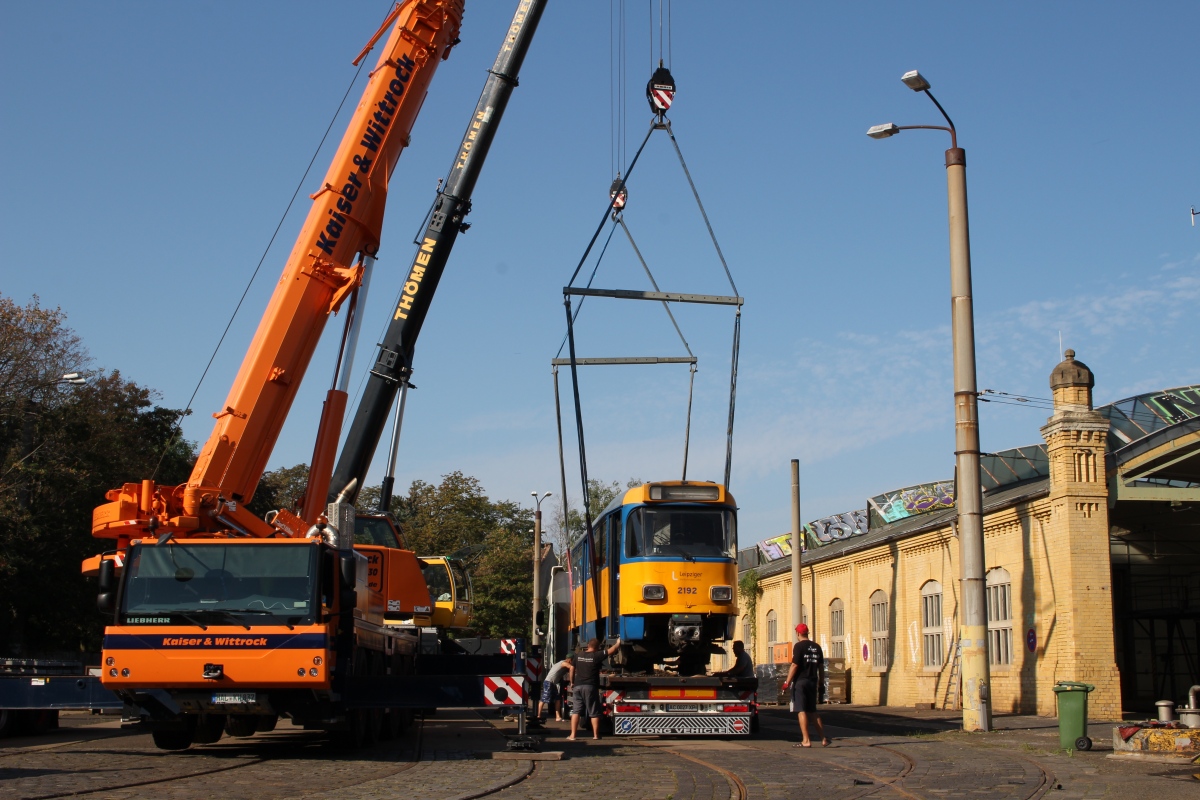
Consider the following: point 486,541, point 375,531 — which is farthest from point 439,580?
point 486,541

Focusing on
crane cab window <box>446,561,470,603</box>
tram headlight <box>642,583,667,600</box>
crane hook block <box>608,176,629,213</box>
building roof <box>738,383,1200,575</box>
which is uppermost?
crane hook block <box>608,176,629,213</box>

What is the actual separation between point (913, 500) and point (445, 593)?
2062 cm

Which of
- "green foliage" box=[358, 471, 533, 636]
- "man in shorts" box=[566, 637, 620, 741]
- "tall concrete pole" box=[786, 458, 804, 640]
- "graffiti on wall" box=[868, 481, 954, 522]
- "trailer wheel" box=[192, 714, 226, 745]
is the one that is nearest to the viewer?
"trailer wheel" box=[192, 714, 226, 745]

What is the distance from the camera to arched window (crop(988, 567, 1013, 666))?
78.9 feet

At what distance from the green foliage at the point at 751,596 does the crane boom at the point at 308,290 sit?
94.3ft

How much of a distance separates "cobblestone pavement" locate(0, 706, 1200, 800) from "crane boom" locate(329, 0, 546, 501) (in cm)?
411

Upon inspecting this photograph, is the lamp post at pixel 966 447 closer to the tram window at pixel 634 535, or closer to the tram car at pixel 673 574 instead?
the tram car at pixel 673 574

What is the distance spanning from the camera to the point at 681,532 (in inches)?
651

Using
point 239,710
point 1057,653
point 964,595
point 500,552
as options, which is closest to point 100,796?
point 239,710

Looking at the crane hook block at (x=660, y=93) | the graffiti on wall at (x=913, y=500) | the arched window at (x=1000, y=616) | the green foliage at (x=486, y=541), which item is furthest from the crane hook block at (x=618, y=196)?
the green foliage at (x=486, y=541)

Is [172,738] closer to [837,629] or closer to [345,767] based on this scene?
[345,767]

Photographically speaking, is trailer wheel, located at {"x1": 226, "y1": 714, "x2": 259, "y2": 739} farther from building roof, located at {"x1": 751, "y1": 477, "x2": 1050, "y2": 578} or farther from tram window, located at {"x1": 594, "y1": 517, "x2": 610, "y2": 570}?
building roof, located at {"x1": 751, "y1": 477, "x2": 1050, "y2": 578}

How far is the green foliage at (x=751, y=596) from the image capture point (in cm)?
4225

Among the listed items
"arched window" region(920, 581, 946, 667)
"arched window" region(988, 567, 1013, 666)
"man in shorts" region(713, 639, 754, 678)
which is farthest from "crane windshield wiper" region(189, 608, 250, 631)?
"arched window" region(920, 581, 946, 667)
